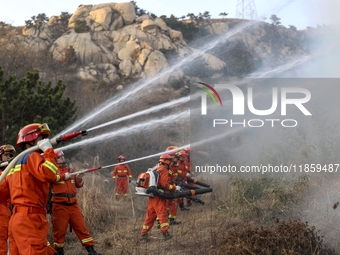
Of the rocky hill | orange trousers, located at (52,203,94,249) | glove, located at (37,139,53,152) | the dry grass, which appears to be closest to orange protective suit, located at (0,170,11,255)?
orange trousers, located at (52,203,94,249)

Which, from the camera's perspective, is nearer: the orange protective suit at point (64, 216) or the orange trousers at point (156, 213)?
the orange protective suit at point (64, 216)

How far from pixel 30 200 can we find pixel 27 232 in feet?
1.25

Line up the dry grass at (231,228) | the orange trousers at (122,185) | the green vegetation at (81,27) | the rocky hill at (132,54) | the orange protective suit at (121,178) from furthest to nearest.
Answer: the green vegetation at (81,27), the rocky hill at (132,54), the orange protective suit at (121,178), the orange trousers at (122,185), the dry grass at (231,228)

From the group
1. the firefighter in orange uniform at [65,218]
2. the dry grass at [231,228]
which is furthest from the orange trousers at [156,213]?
the firefighter in orange uniform at [65,218]

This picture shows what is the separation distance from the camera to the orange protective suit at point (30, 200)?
5832 mm

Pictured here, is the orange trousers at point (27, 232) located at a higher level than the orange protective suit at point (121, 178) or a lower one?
higher

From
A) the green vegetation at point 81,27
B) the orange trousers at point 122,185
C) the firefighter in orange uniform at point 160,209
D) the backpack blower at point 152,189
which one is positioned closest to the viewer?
the firefighter in orange uniform at point 160,209

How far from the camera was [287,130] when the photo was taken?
1254 centimetres

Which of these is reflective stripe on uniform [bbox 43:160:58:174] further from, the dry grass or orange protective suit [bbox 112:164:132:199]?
orange protective suit [bbox 112:164:132:199]

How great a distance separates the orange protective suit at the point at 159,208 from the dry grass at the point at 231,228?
0.79 ft

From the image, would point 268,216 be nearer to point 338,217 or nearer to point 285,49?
point 338,217

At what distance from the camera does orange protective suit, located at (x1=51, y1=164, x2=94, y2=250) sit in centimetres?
870

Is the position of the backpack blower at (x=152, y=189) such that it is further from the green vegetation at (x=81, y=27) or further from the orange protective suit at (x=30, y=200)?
the green vegetation at (x=81, y=27)

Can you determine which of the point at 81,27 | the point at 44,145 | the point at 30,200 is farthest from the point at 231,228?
the point at 81,27
